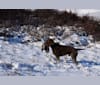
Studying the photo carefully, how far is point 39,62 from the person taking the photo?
8805 millimetres

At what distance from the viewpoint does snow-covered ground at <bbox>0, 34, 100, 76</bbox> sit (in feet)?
28.8

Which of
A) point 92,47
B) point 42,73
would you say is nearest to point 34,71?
point 42,73

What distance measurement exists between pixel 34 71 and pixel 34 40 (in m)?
0.32

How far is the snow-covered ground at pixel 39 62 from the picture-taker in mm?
8773

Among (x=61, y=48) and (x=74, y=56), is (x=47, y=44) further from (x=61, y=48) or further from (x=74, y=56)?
(x=74, y=56)

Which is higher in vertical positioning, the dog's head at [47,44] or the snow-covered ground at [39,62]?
the dog's head at [47,44]

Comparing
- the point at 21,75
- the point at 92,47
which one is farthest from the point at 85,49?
the point at 21,75

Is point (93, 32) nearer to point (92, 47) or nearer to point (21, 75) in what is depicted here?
point (92, 47)

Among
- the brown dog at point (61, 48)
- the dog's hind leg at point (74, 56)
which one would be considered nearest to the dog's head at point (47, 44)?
the brown dog at point (61, 48)

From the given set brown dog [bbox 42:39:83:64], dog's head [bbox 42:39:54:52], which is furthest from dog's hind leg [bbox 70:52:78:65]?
dog's head [bbox 42:39:54:52]

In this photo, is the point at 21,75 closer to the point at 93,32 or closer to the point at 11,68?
the point at 11,68

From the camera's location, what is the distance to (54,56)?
885 cm

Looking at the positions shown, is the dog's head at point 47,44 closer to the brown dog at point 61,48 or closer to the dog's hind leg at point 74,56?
the brown dog at point 61,48

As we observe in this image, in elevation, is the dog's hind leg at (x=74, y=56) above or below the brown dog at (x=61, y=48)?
below
